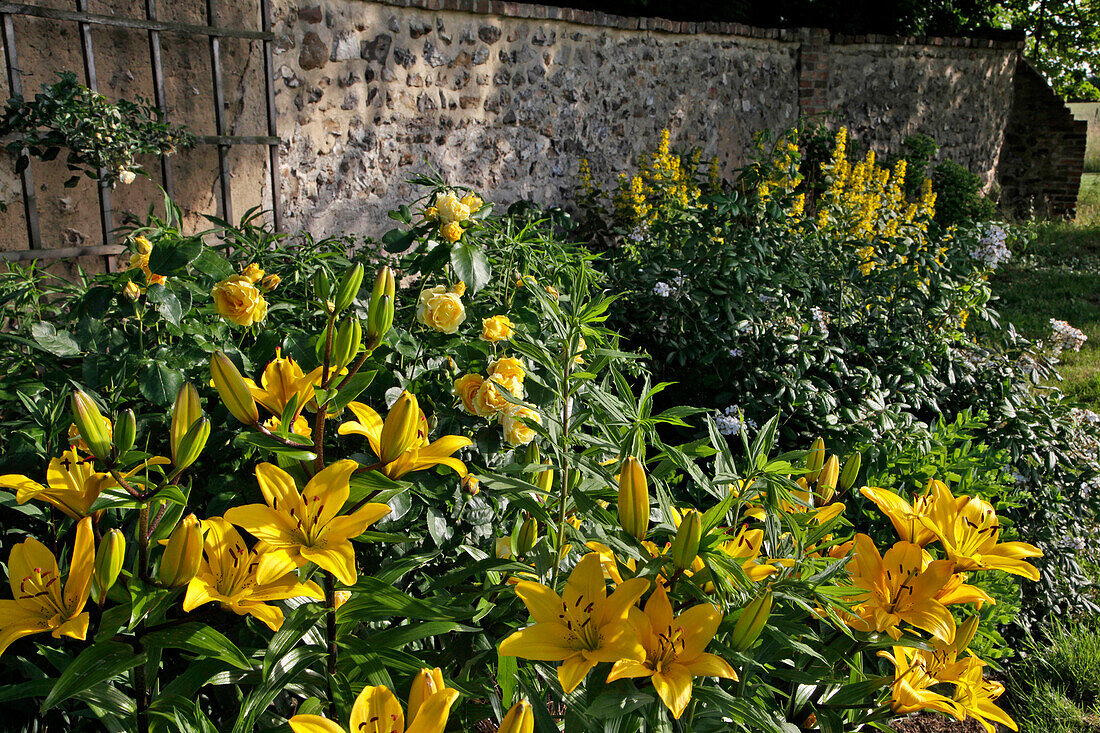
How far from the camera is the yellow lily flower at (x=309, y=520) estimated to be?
0.82m

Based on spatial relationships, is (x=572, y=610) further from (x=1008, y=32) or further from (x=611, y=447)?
(x=1008, y=32)

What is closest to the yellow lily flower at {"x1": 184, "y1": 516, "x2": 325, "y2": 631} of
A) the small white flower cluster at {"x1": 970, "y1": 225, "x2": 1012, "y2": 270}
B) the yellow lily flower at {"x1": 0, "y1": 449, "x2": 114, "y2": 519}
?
the yellow lily flower at {"x1": 0, "y1": 449, "x2": 114, "y2": 519}

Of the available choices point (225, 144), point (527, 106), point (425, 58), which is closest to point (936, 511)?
point (225, 144)

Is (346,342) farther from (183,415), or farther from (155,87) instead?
(155,87)

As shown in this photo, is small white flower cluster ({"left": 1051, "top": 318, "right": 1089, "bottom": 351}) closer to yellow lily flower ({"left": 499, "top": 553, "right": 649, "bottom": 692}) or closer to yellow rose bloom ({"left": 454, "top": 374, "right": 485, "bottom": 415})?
yellow rose bloom ({"left": 454, "top": 374, "right": 485, "bottom": 415})

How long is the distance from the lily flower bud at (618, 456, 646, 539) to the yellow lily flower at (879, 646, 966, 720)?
39cm

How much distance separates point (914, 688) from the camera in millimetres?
1011

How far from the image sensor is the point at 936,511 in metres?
1.05

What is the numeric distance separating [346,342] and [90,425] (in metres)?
0.27

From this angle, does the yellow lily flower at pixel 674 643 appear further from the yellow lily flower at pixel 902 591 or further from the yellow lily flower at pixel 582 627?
the yellow lily flower at pixel 902 591

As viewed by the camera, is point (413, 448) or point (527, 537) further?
point (527, 537)

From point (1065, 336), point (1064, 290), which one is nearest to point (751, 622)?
point (1065, 336)

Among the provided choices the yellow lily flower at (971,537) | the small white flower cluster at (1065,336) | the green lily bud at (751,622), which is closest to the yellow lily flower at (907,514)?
the yellow lily flower at (971,537)

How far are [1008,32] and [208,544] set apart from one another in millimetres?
12074
